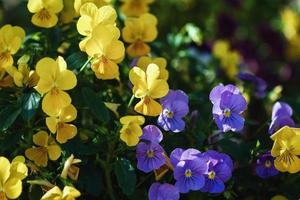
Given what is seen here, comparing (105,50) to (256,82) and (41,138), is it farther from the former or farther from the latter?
(256,82)

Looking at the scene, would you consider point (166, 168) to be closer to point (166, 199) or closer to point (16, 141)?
point (166, 199)

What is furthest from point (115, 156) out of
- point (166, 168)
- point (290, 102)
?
point (290, 102)

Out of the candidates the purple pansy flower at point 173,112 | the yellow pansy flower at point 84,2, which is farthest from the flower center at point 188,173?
the yellow pansy flower at point 84,2

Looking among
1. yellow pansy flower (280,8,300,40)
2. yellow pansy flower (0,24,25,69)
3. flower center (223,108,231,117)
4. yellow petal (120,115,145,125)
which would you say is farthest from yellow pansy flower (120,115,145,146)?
yellow pansy flower (280,8,300,40)

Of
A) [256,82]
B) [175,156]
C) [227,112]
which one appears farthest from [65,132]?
[256,82]

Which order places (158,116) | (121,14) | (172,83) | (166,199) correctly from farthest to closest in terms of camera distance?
(121,14) → (172,83) → (158,116) → (166,199)
